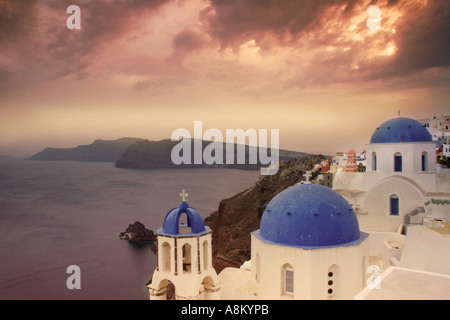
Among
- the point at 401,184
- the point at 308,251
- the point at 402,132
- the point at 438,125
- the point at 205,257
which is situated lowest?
the point at 205,257

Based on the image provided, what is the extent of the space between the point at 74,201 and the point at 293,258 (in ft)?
237

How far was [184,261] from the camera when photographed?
34.1 feet

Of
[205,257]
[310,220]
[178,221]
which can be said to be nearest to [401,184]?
[310,220]

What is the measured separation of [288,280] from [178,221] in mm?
3194

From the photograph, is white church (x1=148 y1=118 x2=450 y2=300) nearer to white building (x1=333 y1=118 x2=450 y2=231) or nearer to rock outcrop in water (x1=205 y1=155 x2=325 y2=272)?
white building (x1=333 y1=118 x2=450 y2=231)

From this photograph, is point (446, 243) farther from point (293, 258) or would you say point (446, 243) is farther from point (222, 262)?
point (222, 262)

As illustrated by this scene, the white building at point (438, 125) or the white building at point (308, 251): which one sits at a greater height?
the white building at point (438, 125)

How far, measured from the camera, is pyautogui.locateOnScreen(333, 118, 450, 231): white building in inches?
664

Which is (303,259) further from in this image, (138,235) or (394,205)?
(138,235)

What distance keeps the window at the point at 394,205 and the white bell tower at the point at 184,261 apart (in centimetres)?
1055

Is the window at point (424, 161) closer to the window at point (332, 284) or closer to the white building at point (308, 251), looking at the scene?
the white building at point (308, 251)

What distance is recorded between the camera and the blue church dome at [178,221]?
32.3 ft

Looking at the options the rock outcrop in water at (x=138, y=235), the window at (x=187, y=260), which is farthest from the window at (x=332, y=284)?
the rock outcrop in water at (x=138, y=235)
